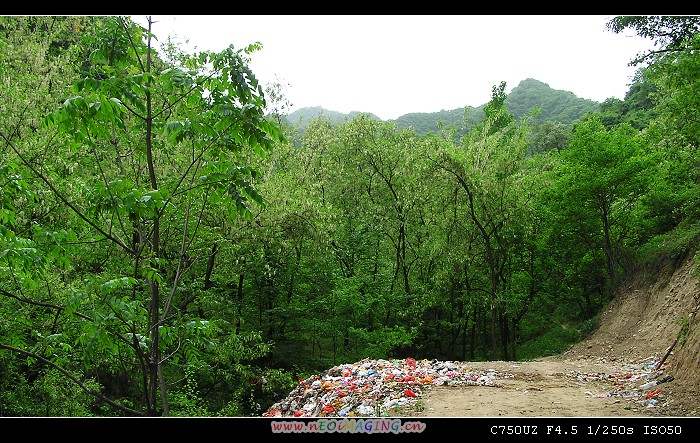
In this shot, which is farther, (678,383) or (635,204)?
(635,204)

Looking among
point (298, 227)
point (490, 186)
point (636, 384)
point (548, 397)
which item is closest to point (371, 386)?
point (548, 397)

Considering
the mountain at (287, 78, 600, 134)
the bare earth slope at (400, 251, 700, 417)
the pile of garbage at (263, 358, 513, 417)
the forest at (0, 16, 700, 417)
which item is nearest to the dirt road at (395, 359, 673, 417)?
the bare earth slope at (400, 251, 700, 417)

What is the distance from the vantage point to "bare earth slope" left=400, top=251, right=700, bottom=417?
6.89 meters

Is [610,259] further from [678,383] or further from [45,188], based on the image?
[45,188]

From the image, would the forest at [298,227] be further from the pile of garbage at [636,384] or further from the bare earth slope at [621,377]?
the pile of garbage at [636,384]

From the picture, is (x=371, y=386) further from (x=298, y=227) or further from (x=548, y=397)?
(x=298, y=227)

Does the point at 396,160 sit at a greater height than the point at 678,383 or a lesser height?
greater

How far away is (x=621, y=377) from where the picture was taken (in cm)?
981

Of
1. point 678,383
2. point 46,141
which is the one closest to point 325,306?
point 46,141

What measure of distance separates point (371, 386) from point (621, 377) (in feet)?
17.4
